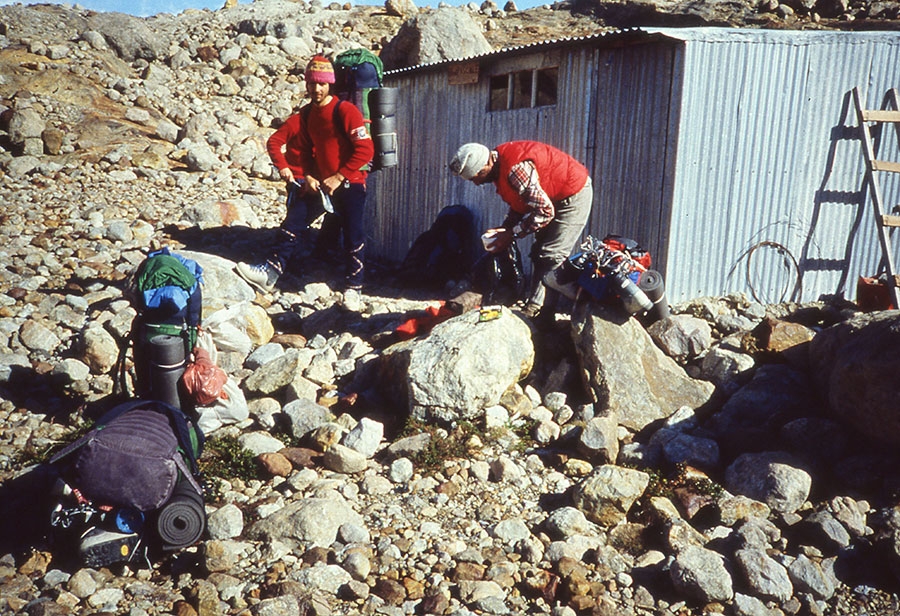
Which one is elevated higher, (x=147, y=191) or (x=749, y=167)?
(x=749, y=167)

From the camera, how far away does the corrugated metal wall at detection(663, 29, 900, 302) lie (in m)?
7.71

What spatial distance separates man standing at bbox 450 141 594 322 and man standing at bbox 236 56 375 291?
7.22 feet

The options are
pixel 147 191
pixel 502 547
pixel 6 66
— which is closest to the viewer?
pixel 502 547

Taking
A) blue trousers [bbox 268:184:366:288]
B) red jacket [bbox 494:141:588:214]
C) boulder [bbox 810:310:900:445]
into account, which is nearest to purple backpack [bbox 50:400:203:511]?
red jacket [bbox 494:141:588:214]

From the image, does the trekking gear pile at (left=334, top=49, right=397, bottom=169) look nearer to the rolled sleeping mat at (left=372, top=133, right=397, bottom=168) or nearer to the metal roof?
the rolled sleeping mat at (left=372, top=133, right=397, bottom=168)

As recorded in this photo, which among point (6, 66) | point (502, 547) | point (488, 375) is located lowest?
point (502, 547)

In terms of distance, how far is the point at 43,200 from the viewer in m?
11.3

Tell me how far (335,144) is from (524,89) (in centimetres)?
263

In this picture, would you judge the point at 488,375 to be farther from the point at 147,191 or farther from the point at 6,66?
the point at 6,66

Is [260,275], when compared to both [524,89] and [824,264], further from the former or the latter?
[824,264]

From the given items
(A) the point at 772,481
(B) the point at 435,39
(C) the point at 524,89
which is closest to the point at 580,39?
(C) the point at 524,89

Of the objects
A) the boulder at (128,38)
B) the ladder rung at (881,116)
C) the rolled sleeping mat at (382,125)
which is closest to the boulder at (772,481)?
the ladder rung at (881,116)

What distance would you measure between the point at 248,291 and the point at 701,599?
5993 mm

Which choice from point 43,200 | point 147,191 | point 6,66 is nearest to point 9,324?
point 43,200
